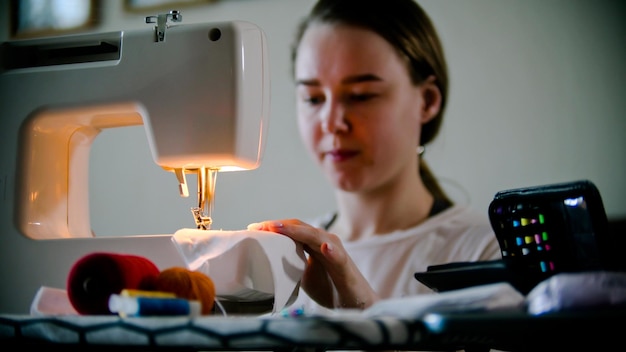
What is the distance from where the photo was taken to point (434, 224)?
1.37 metres

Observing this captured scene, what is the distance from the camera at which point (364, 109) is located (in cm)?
141

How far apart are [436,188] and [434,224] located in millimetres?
80

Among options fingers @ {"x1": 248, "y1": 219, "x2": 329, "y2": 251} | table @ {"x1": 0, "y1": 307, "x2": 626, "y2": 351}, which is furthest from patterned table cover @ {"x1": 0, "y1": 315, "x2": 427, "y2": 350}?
fingers @ {"x1": 248, "y1": 219, "x2": 329, "y2": 251}

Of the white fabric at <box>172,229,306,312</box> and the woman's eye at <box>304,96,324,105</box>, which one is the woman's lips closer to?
the woman's eye at <box>304,96,324,105</box>

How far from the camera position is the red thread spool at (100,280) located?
67cm

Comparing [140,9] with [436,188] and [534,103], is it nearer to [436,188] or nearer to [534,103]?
[436,188]

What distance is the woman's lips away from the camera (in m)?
1.43

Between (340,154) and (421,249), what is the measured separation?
0.93 ft

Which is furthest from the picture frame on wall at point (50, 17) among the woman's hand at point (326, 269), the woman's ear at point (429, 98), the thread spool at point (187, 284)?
the thread spool at point (187, 284)

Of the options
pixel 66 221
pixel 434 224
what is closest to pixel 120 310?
pixel 66 221

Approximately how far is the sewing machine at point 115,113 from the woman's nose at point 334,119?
1.69 feet

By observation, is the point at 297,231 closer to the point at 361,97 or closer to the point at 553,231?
the point at 553,231

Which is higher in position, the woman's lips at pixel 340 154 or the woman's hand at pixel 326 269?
the woman's lips at pixel 340 154

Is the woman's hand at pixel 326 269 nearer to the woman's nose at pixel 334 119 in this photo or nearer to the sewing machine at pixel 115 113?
the sewing machine at pixel 115 113
